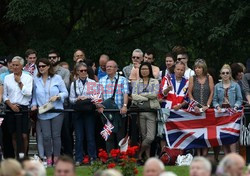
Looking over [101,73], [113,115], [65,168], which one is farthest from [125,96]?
[65,168]

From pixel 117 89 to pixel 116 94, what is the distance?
104 millimetres

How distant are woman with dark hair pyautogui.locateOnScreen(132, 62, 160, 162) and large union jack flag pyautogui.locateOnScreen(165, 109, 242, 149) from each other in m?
0.43

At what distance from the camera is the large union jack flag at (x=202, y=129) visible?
26.0m

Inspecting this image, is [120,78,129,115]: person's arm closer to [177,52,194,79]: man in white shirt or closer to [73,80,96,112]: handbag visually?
[73,80,96,112]: handbag

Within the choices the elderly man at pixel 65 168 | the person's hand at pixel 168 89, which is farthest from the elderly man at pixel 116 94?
the elderly man at pixel 65 168

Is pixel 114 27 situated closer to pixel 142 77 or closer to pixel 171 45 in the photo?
pixel 171 45

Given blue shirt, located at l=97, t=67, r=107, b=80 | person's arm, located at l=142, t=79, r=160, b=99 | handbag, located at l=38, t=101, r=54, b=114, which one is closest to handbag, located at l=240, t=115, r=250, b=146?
person's arm, located at l=142, t=79, r=160, b=99

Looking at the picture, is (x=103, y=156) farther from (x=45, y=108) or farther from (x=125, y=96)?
(x=125, y=96)

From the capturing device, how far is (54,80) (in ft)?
84.4

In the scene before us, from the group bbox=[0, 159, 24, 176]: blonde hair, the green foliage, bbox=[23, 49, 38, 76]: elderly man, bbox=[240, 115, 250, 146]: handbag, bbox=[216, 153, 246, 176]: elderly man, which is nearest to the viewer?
bbox=[0, 159, 24, 176]: blonde hair

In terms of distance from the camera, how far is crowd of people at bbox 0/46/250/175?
25516 mm

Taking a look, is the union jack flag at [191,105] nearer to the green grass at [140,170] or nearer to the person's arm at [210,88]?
the person's arm at [210,88]

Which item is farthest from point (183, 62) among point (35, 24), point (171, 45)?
point (35, 24)

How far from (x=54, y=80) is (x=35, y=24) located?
12.2m
